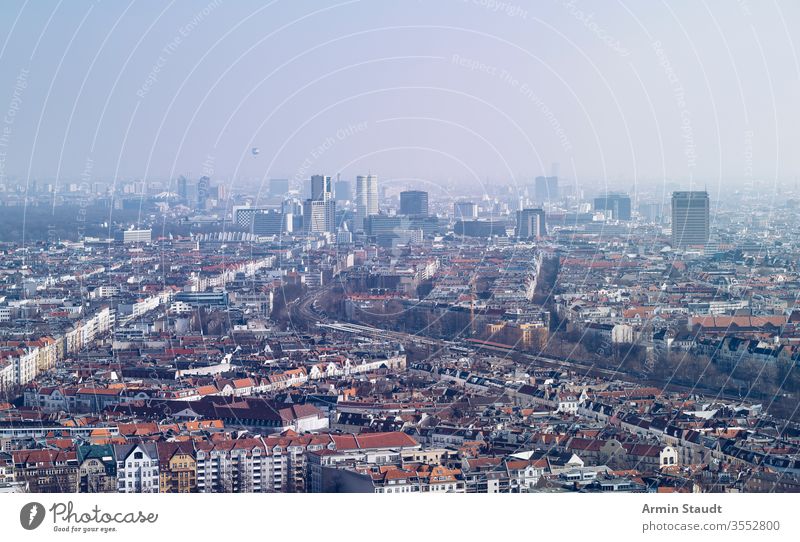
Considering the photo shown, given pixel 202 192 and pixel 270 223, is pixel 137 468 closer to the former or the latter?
pixel 270 223

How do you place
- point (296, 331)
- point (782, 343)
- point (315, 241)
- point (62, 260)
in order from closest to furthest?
point (782, 343) → point (296, 331) → point (62, 260) → point (315, 241)

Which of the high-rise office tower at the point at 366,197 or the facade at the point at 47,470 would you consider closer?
the facade at the point at 47,470

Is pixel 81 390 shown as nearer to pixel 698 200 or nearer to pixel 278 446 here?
pixel 278 446

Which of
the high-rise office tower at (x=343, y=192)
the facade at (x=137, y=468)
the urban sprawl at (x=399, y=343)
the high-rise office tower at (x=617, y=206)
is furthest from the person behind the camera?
the high-rise office tower at (x=343, y=192)

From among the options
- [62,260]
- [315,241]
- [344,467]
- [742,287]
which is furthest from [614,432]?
[315,241]

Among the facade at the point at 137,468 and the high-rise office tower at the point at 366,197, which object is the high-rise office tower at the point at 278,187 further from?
the facade at the point at 137,468

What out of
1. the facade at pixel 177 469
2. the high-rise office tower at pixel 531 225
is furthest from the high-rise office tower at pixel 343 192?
the facade at pixel 177 469
